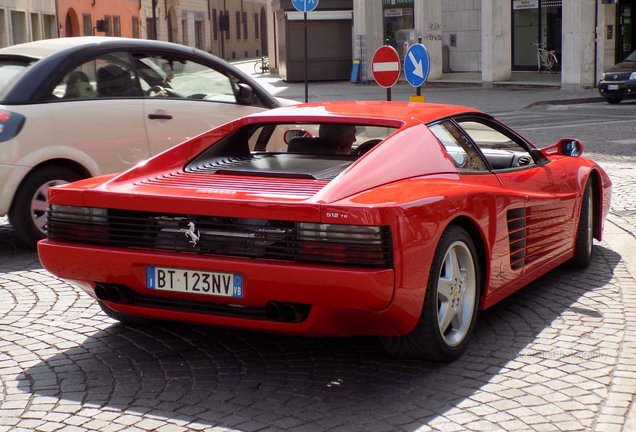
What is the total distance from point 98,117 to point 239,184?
3.62 metres

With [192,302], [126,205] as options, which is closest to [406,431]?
[192,302]

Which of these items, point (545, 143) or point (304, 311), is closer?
point (304, 311)

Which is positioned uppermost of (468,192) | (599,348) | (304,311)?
(468,192)

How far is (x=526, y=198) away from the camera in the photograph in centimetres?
562

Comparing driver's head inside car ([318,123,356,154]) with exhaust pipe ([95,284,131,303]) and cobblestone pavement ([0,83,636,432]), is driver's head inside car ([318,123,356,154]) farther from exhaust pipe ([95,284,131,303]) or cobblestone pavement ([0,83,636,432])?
exhaust pipe ([95,284,131,303])

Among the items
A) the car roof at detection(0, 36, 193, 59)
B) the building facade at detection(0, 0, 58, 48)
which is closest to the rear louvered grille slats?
the car roof at detection(0, 36, 193, 59)

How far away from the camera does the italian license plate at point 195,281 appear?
4.43 metres

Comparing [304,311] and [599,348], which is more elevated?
[304,311]

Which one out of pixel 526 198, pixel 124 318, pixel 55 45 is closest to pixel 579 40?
pixel 55 45

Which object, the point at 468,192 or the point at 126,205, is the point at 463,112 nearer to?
the point at 468,192

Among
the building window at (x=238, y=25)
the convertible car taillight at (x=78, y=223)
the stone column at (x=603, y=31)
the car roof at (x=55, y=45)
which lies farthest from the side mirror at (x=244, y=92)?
the building window at (x=238, y=25)

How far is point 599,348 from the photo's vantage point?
5020 millimetres

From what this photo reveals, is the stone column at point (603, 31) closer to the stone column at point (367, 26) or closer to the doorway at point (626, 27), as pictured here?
the doorway at point (626, 27)

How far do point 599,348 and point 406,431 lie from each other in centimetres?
152
